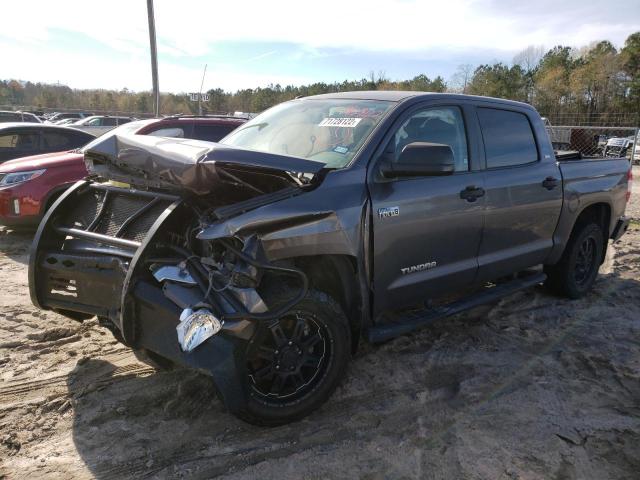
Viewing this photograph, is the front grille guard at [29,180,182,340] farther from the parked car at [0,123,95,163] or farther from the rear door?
the parked car at [0,123,95,163]

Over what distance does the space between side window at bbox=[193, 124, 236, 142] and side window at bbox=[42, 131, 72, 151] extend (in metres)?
2.55

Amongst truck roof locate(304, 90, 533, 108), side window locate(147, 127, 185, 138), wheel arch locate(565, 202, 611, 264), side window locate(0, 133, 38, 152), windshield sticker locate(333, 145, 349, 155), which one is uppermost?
truck roof locate(304, 90, 533, 108)

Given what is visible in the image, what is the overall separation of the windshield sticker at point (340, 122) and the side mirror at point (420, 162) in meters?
0.46

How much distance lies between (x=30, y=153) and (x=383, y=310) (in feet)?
26.2

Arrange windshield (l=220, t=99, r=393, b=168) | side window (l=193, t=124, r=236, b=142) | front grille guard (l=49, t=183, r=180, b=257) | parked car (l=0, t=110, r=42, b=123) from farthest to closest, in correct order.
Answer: parked car (l=0, t=110, r=42, b=123)
side window (l=193, t=124, r=236, b=142)
windshield (l=220, t=99, r=393, b=168)
front grille guard (l=49, t=183, r=180, b=257)

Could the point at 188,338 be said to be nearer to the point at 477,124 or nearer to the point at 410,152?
the point at 410,152

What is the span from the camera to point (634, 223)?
9.32 m

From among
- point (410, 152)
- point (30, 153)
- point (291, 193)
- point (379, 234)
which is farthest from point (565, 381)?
point (30, 153)

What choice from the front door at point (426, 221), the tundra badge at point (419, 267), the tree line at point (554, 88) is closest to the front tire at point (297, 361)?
the front door at point (426, 221)

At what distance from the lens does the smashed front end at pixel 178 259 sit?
2.65 metres

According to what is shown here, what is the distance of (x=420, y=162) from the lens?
323 centimetres

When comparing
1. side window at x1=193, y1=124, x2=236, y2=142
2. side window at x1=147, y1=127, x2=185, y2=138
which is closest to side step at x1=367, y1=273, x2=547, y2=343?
side window at x1=147, y1=127, x2=185, y2=138

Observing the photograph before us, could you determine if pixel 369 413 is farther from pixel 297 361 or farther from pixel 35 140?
pixel 35 140

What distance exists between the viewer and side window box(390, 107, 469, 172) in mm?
3602
